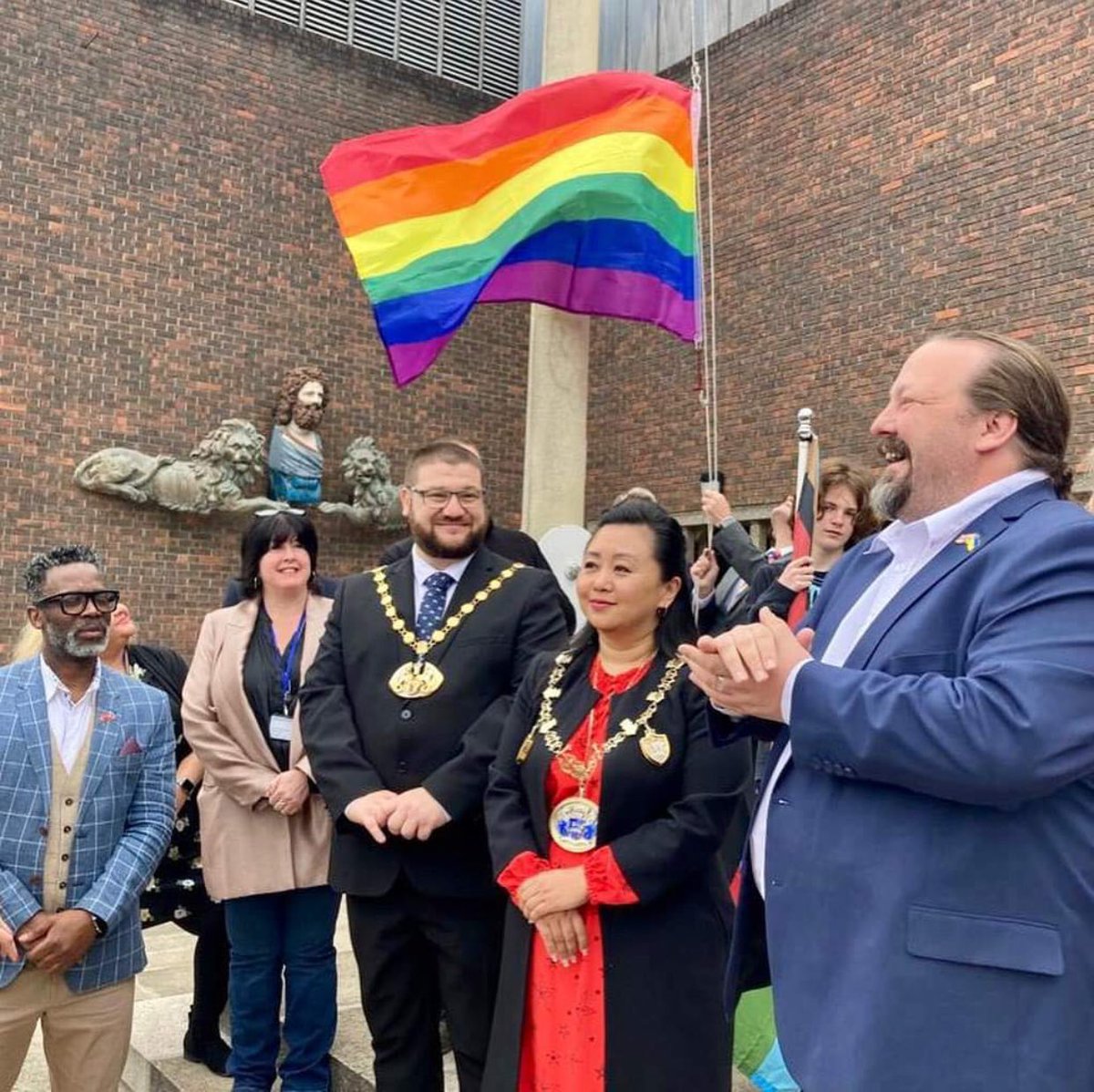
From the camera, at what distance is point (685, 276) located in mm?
4441

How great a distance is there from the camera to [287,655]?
347cm

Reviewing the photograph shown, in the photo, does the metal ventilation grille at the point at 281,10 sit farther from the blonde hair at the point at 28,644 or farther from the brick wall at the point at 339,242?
the blonde hair at the point at 28,644

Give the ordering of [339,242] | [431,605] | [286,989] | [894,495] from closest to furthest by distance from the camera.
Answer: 1. [894,495]
2. [431,605]
3. [286,989]
4. [339,242]

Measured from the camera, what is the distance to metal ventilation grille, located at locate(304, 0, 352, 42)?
37.0 ft

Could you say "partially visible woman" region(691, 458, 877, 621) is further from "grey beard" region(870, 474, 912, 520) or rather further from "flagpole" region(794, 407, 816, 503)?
"grey beard" region(870, 474, 912, 520)

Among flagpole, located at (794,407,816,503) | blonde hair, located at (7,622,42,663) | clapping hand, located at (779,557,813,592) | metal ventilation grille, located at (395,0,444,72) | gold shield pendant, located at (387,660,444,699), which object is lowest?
gold shield pendant, located at (387,660,444,699)

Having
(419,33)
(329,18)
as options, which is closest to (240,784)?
(329,18)

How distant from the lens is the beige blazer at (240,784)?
319 centimetres

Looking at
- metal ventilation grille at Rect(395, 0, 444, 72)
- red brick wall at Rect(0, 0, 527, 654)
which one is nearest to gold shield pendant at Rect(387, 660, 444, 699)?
red brick wall at Rect(0, 0, 527, 654)

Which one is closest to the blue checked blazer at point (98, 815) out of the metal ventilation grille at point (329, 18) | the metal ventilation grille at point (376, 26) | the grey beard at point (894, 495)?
the grey beard at point (894, 495)

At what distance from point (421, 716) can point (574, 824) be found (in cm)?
59

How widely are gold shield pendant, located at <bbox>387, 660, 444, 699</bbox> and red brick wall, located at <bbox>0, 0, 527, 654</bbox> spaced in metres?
7.60

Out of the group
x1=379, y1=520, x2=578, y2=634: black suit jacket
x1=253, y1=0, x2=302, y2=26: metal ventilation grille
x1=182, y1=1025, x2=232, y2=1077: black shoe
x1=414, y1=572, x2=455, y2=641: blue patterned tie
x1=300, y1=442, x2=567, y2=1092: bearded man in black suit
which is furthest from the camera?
x1=253, y1=0, x2=302, y2=26: metal ventilation grille

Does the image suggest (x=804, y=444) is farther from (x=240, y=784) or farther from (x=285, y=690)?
(x=240, y=784)
